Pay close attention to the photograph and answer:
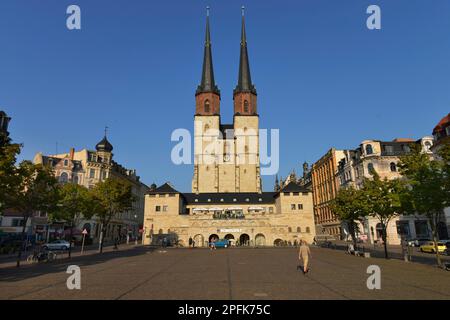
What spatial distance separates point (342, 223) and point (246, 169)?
1149 inches

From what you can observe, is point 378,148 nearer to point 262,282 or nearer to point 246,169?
point 246,169

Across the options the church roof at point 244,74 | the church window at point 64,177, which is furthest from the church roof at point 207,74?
the church window at point 64,177

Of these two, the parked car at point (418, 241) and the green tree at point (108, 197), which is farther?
the parked car at point (418, 241)

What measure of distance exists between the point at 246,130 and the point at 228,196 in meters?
22.0

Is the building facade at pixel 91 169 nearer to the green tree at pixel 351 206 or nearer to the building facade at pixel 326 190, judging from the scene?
the green tree at pixel 351 206

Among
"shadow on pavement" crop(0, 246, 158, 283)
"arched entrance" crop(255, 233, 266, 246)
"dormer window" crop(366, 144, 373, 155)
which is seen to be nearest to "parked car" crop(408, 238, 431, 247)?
"dormer window" crop(366, 144, 373, 155)

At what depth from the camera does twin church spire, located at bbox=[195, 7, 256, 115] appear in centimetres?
8731

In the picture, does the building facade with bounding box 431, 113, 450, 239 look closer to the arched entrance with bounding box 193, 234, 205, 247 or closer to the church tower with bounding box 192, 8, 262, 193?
the church tower with bounding box 192, 8, 262, 193

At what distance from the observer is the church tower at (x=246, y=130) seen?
273ft

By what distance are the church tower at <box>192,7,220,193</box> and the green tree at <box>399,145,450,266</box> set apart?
62307 millimetres

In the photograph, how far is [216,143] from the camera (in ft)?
279

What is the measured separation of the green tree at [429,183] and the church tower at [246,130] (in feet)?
196

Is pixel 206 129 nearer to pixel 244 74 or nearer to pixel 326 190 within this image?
pixel 244 74

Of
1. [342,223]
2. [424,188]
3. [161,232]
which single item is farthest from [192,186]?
[424,188]
